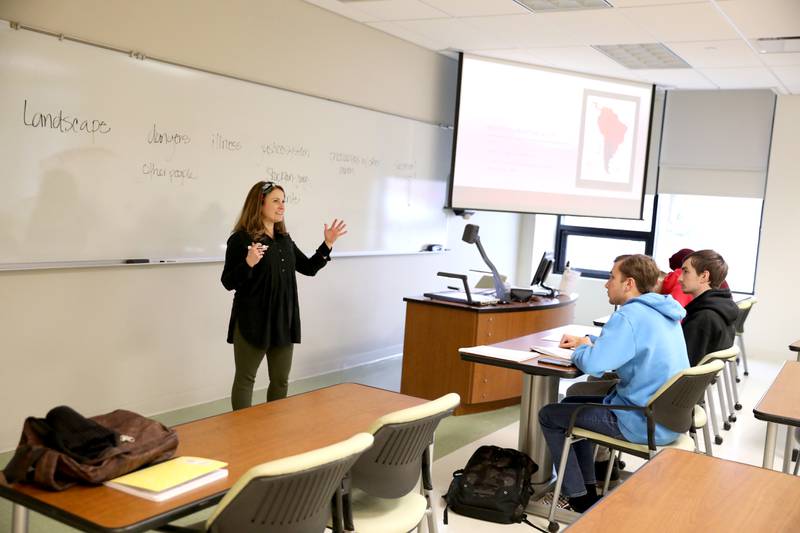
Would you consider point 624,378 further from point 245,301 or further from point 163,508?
point 163,508

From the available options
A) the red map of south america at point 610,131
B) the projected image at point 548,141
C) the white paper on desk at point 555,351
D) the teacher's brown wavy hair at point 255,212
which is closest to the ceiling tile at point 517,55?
the projected image at point 548,141

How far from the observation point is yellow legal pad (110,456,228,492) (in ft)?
5.97

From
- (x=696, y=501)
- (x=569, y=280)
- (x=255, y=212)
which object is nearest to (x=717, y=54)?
(x=569, y=280)

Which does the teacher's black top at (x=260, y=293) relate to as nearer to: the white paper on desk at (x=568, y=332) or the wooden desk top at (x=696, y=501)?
the white paper on desk at (x=568, y=332)

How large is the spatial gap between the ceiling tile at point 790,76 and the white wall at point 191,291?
116 inches

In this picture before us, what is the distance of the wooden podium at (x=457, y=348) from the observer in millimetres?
5152

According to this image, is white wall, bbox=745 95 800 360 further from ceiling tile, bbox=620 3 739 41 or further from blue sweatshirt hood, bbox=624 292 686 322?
blue sweatshirt hood, bbox=624 292 686 322

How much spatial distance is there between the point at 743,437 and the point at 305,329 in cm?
319

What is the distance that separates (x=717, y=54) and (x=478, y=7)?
7.32ft

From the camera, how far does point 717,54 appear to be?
6.30m

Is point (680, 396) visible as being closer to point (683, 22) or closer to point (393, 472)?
point (393, 472)

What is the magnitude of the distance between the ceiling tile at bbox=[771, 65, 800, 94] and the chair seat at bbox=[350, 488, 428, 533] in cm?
572

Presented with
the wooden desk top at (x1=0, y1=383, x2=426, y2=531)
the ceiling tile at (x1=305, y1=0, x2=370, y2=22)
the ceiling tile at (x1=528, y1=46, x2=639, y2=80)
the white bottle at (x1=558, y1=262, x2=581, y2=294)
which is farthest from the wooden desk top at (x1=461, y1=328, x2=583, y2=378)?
the ceiling tile at (x1=528, y1=46, x2=639, y2=80)

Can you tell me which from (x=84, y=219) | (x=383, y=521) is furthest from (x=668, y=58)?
(x=383, y=521)
